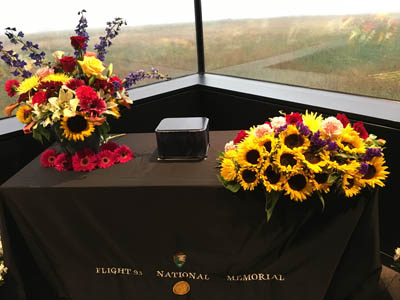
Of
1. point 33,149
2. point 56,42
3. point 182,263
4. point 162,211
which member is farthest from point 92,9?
point 182,263

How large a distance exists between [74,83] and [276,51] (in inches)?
56.0

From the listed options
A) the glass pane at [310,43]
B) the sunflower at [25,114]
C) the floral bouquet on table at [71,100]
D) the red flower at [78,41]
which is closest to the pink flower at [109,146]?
the floral bouquet on table at [71,100]

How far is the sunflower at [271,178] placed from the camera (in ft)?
3.54

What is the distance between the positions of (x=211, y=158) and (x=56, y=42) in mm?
1242

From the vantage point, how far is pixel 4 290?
1437mm

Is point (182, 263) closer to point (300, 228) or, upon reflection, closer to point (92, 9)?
point (300, 228)

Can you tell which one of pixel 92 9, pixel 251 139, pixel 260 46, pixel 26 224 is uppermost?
pixel 92 9

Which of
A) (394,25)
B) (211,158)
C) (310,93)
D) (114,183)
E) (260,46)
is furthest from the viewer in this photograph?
(260,46)

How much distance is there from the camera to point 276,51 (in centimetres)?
225

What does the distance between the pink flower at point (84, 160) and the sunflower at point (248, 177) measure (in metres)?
0.58

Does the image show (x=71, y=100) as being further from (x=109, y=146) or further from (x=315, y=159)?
(x=315, y=159)

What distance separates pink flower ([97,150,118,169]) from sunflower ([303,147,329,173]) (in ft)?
2.40

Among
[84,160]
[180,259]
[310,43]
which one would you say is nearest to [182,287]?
[180,259]

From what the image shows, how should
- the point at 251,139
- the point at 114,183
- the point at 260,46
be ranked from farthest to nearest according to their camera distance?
the point at 260,46 < the point at 114,183 < the point at 251,139
